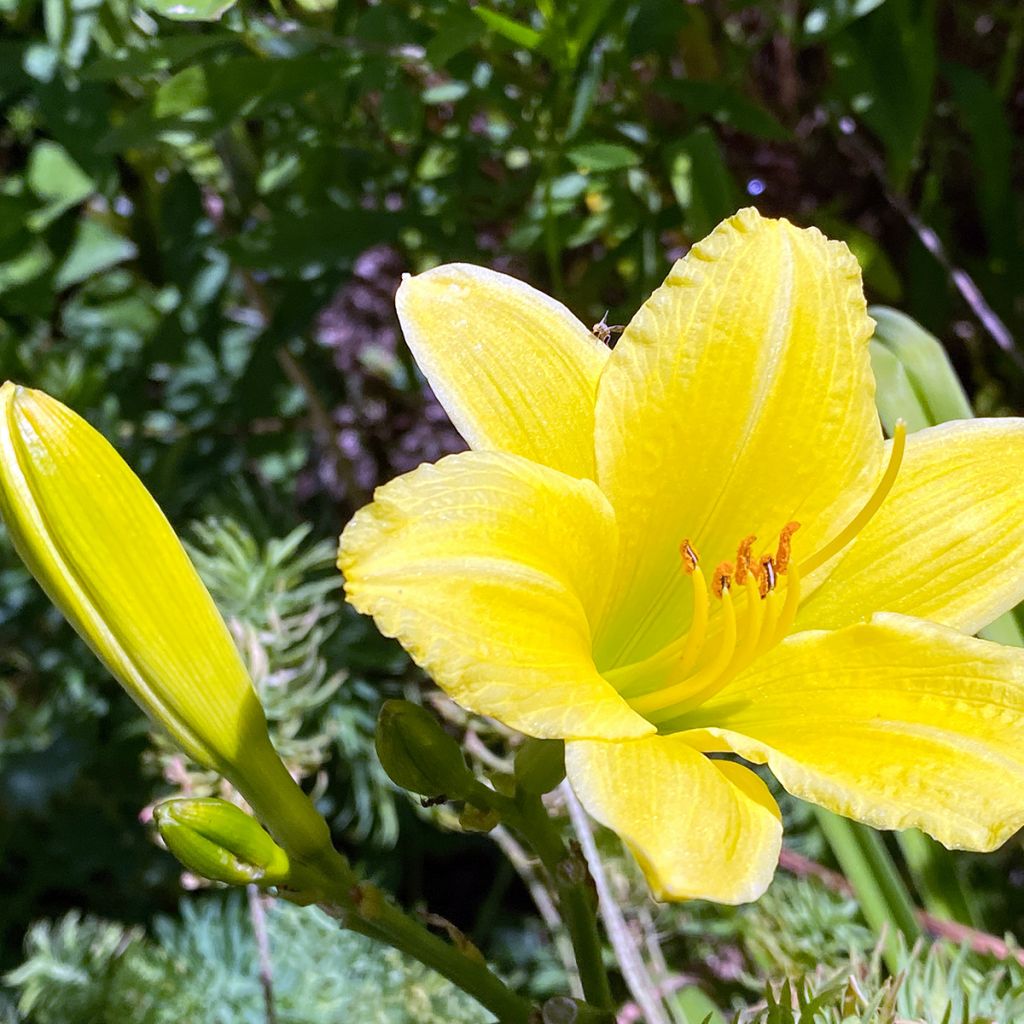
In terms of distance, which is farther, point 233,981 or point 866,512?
point 233,981

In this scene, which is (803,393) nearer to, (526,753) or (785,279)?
(785,279)

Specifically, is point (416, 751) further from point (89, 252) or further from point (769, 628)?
point (89, 252)

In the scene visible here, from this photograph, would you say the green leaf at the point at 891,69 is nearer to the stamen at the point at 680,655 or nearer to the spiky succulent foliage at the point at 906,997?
the stamen at the point at 680,655

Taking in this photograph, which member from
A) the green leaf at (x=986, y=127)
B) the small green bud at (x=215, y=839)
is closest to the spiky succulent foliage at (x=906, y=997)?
the small green bud at (x=215, y=839)

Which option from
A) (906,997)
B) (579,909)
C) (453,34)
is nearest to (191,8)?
(453,34)

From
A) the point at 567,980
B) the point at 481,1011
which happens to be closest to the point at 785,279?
the point at 481,1011

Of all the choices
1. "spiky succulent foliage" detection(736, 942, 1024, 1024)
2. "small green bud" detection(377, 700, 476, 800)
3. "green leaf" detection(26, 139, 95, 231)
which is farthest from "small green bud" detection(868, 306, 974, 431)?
"green leaf" detection(26, 139, 95, 231)
